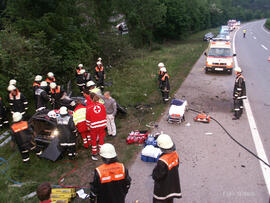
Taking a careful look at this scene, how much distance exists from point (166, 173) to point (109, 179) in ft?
3.14

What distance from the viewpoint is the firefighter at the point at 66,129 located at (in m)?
6.27

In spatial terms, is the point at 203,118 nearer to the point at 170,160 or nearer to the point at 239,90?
the point at 239,90

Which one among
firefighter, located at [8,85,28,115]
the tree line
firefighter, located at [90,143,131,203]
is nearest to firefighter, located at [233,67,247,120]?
firefighter, located at [90,143,131,203]

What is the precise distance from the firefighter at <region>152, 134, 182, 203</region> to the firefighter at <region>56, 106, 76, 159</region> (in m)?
3.15

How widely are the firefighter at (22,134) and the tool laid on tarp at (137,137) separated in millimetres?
3022

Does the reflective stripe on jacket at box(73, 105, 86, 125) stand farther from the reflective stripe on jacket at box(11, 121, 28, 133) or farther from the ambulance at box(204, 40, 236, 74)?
the ambulance at box(204, 40, 236, 74)

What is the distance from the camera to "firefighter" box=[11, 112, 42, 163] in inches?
252

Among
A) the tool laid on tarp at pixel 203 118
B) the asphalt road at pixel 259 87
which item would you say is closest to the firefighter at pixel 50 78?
the tool laid on tarp at pixel 203 118

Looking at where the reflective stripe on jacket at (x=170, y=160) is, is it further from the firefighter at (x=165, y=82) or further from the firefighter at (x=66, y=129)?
the firefighter at (x=165, y=82)

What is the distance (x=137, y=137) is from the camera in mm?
7797

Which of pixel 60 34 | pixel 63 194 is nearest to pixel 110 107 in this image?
pixel 63 194

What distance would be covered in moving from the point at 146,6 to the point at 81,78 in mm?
16530

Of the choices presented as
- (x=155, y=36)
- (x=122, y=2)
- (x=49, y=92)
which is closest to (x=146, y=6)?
(x=122, y=2)

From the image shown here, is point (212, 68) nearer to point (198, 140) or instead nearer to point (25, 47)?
point (198, 140)
